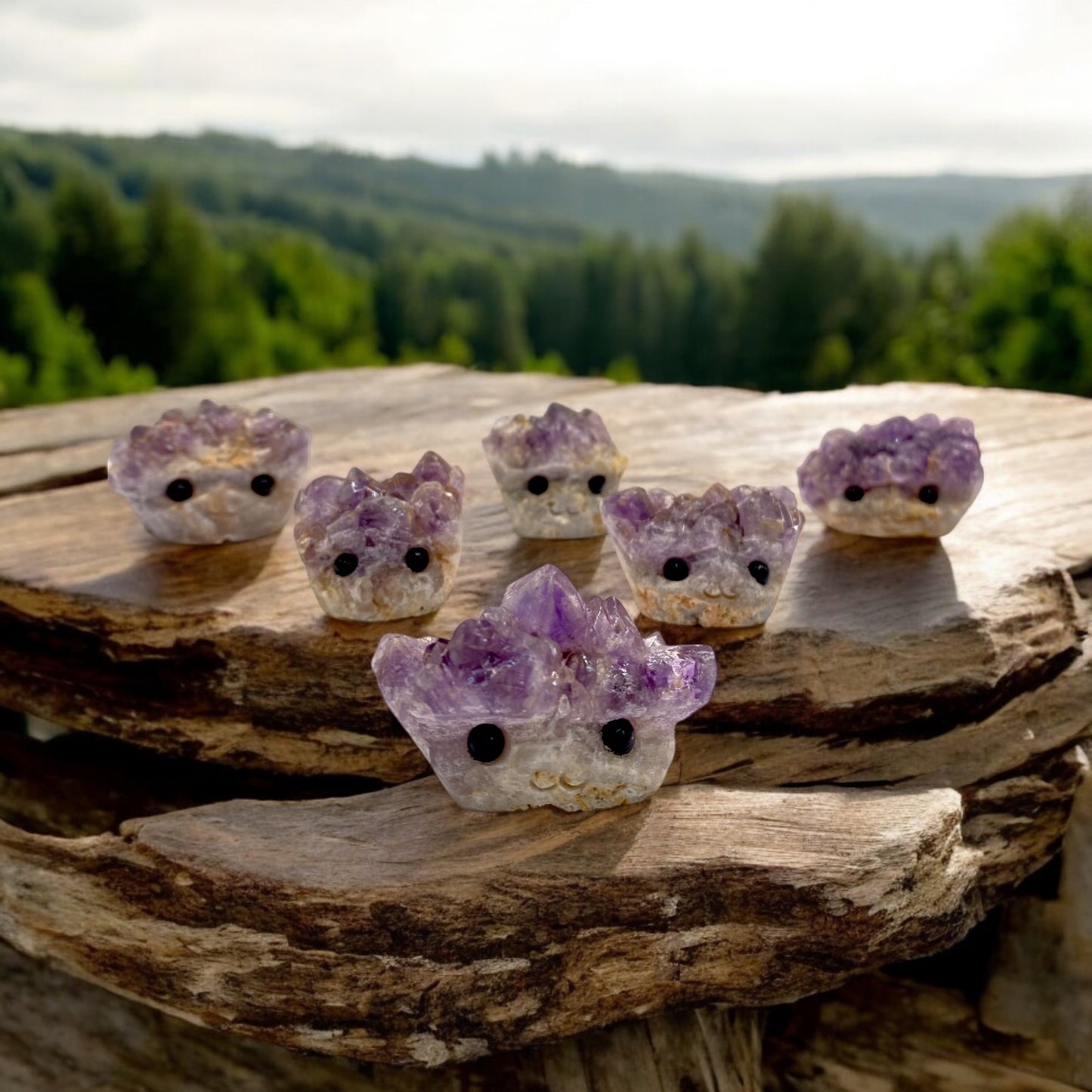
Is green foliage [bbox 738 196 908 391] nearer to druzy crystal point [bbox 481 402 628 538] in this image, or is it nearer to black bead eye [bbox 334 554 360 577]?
druzy crystal point [bbox 481 402 628 538]

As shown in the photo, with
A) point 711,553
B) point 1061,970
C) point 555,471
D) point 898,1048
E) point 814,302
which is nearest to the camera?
point 711,553

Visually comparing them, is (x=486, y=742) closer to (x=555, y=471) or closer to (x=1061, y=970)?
(x=555, y=471)

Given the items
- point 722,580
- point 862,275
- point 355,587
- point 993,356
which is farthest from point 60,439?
point 862,275

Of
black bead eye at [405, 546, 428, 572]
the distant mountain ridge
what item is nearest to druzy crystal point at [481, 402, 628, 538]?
black bead eye at [405, 546, 428, 572]

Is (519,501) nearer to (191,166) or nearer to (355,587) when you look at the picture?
(355,587)

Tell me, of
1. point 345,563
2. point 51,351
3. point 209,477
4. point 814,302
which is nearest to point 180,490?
point 209,477

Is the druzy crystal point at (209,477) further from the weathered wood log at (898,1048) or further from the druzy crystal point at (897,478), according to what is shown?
the weathered wood log at (898,1048)
